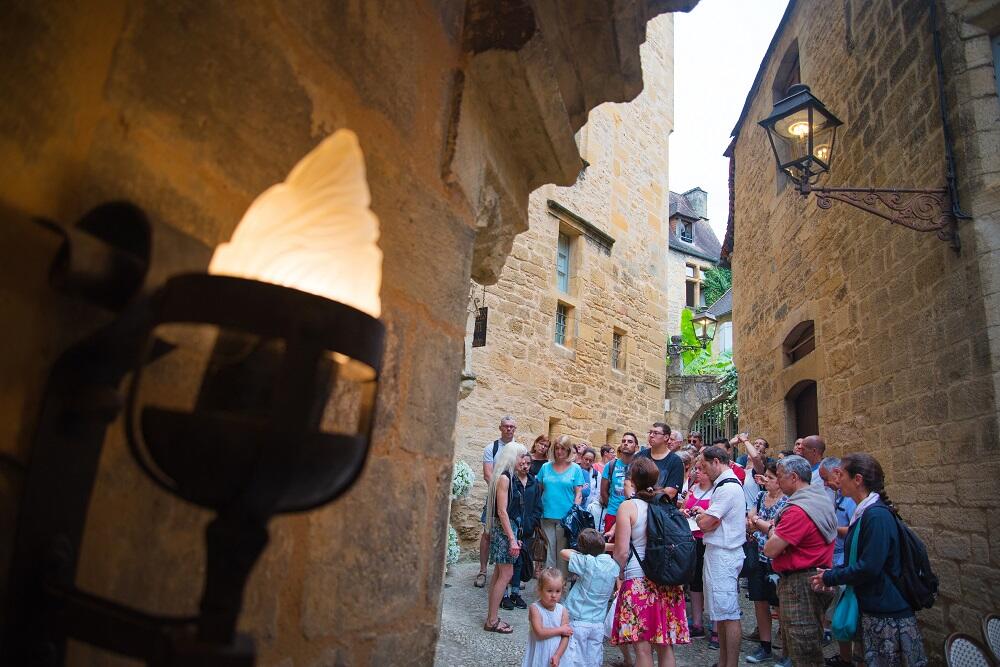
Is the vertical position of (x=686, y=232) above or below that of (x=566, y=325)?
above

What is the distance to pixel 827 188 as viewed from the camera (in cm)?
501

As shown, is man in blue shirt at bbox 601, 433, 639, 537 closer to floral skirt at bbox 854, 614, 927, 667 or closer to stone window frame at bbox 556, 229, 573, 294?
floral skirt at bbox 854, 614, 927, 667

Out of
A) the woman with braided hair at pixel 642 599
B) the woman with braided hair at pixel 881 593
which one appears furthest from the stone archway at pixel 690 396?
the woman with braided hair at pixel 881 593

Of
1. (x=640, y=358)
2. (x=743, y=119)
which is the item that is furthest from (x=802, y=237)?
(x=640, y=358)

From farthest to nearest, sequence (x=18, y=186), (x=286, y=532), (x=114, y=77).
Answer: (x=286, y=532)
(x=114, y=77)
(x=18, y=186)

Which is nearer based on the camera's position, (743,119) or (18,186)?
(18,186)

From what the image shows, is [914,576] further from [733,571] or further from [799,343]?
[799,343]

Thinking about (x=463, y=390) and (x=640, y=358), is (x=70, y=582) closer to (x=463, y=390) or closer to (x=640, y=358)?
(x=463, y=390)

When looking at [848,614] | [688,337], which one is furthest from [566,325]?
[688,337]

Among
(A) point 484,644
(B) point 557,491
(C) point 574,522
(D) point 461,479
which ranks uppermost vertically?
(D) point 461,479

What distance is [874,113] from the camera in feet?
19.8

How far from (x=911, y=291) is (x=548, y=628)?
3.90m

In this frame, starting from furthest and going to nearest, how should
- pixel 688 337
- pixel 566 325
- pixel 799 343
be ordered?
pixel 688 337 < pixel 566 325 < pixel 799 343

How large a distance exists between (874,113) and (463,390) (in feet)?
16.8
